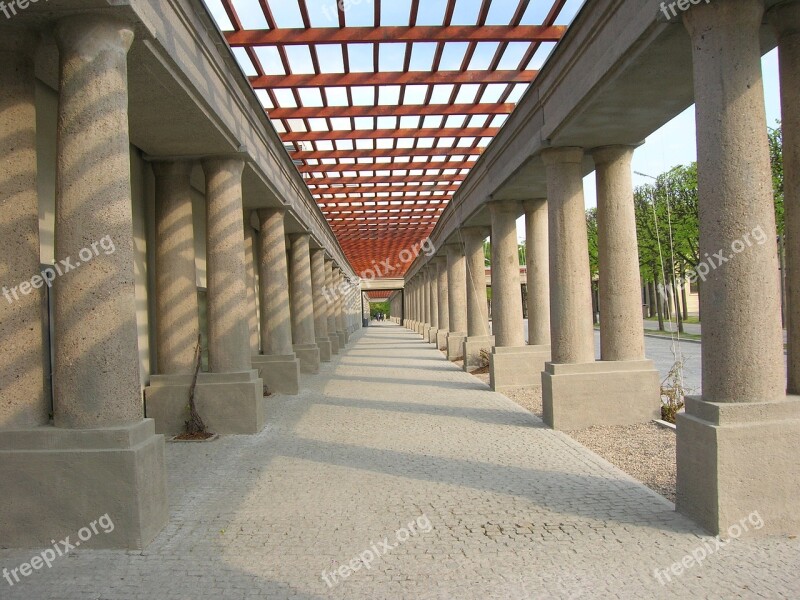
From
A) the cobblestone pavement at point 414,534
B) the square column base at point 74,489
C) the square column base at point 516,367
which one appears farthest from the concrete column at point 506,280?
the square column base at point 74,489

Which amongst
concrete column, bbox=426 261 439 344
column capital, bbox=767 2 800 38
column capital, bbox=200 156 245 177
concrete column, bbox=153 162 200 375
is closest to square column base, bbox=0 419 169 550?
concrete column, bbox=153 162 200 375

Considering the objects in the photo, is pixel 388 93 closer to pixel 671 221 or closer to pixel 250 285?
pixel 250 285

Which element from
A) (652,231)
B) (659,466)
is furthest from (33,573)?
(652,231)

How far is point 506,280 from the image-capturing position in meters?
15.0

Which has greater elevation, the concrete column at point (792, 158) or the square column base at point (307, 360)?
the concrete column at point (792, 158)

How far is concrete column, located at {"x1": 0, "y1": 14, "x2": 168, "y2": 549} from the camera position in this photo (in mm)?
5043

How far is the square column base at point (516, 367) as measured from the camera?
1388 centimetres

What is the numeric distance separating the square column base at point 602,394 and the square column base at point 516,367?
4275 millimetres

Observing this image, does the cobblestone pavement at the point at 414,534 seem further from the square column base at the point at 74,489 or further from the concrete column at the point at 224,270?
the concrete column at the point at 224,270

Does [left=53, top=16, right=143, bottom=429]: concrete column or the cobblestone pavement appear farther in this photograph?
[left=53, top=16, right=143, bottom=429]: concrete column

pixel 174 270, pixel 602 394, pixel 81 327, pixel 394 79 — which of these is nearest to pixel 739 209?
pixel 602 394

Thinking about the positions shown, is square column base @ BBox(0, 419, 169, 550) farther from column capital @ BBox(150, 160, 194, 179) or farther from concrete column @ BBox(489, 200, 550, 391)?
concrete column @ BBox(489, 200, 550, 391)

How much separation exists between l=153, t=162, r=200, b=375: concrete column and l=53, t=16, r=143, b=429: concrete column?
4925mm

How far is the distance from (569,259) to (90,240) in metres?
6.88
